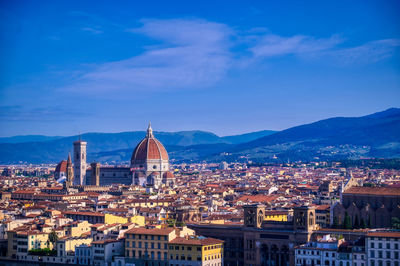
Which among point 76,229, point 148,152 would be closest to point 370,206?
point 76,229

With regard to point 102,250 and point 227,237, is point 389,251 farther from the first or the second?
point 102,250

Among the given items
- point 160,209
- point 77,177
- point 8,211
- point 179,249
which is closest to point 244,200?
point 160,209

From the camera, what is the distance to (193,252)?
44.9m

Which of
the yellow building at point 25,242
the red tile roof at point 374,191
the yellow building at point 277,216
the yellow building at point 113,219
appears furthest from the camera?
the yellow building at point 113,219

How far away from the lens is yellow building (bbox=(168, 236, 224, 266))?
4484 cm

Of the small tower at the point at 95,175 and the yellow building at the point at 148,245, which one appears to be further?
the small tower at the point at 95,175

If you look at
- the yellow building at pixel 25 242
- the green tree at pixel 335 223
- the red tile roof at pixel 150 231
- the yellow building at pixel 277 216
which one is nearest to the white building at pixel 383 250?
the green tree at pixel 335 223

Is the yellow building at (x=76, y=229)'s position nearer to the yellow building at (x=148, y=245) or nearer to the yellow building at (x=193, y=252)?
the yellow building at (x=148, y=245)

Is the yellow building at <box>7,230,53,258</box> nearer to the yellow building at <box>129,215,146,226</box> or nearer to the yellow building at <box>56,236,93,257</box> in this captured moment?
the yellow building at <box>56,236,93,257</box>

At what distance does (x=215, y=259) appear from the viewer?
1828 inches

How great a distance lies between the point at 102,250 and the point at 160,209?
22.5m

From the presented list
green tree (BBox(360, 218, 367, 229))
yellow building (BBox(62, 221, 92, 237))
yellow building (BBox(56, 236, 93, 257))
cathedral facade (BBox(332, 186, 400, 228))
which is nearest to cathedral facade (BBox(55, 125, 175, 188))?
cathedral facade (BBox(332, 186, 400, 228))

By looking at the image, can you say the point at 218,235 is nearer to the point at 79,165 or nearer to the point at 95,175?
the point at 95,175

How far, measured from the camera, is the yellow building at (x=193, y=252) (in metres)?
44.8
